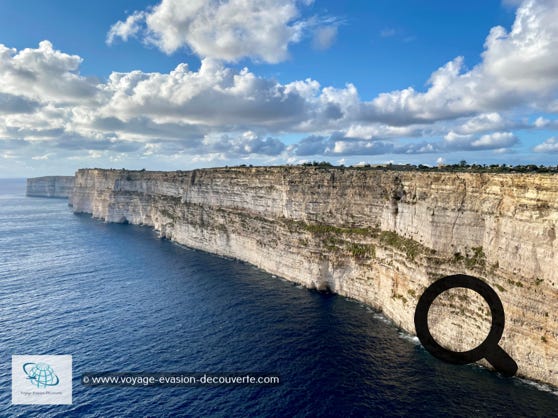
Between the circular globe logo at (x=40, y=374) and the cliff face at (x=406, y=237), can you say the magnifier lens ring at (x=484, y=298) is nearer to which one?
the cliff face at (x=406, y=237)

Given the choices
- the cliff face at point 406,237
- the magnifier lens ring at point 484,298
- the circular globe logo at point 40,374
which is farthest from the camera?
the magnifier lens ring at point 484,298

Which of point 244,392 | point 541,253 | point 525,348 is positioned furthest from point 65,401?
point 541,253

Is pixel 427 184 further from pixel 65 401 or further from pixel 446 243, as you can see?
pixel 65 401

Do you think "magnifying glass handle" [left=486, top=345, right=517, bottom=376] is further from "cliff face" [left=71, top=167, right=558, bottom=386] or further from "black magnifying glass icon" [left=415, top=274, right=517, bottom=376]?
"cliff face" [left=71, top=167, right=558, bottom=386]

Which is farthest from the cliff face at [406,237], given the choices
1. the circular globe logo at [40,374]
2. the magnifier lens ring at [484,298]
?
the circular globe logo at [40,374]

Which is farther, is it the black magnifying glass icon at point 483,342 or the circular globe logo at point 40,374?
the black magnifying glass icon at point 483,342

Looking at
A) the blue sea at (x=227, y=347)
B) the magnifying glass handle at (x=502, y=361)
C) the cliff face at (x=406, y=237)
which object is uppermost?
the cliff face at (x=406, y=237)
